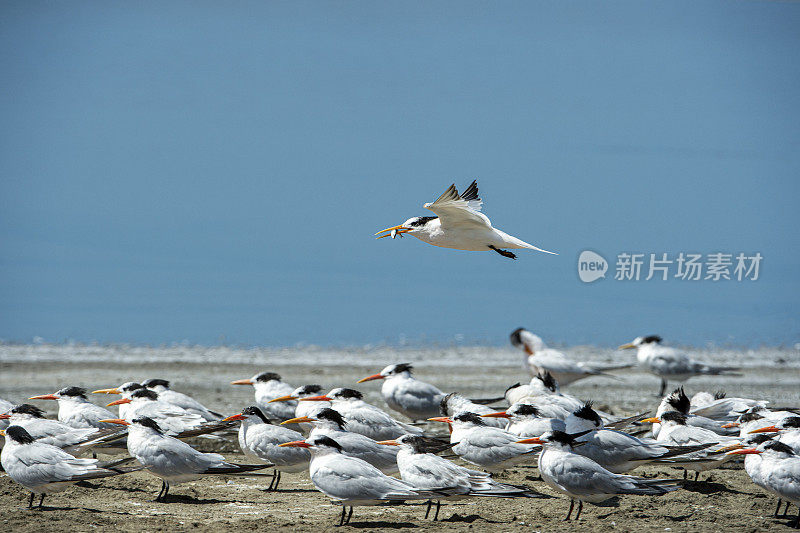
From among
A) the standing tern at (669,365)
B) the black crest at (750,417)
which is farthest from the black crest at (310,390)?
the standing tern at (669,365)

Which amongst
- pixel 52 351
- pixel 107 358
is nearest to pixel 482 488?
pixel 107 358

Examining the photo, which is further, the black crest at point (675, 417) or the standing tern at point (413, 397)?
the standing tern at point (413, 397)

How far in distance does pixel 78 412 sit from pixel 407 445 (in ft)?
12.6

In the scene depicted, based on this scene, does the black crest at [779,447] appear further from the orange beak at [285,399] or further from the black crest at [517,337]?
the black crest at [517,337]

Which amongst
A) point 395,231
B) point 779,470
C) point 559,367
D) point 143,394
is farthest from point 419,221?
point 559,367

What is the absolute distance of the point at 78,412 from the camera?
8531 mm

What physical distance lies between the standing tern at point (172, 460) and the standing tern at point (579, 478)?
2.58 m

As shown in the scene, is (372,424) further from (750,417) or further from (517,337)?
(517,337)

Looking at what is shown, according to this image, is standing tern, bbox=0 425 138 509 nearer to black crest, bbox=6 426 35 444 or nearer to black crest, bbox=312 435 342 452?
black crest, bbox=6 426 35 444

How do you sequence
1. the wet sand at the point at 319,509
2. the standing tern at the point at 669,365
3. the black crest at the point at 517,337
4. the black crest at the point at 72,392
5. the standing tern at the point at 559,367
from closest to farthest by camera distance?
the wet sand at the point at 319,509 → the black crest at the point at 72,392 → the standing tern at the point at 559,367 → the standing tern at the point at 669,365 → the black crest at the point at 517,337

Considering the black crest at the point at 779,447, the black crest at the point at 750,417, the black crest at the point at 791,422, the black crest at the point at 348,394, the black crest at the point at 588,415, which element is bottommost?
the black crest at the point at 348,394

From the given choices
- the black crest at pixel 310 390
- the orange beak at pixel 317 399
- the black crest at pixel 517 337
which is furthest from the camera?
the black crest at pixel 517 337

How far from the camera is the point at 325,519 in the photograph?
6.55 metres

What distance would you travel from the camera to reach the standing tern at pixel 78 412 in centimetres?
845
